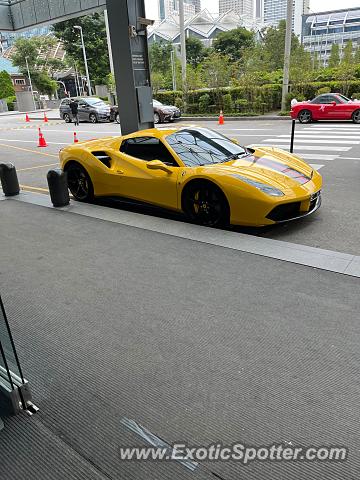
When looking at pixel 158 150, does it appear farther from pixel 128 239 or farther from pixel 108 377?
pixel 108 377

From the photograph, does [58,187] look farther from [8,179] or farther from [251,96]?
[251,96]

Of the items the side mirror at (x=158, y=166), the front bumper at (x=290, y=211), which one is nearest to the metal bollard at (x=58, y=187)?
the side mirror at (x=158, y=166)

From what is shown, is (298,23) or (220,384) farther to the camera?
(298,23)

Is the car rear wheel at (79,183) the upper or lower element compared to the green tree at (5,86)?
lower

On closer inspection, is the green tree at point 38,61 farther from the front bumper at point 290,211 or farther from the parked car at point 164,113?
the front bumper at point 290,211

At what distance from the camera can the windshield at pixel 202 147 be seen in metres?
5.96

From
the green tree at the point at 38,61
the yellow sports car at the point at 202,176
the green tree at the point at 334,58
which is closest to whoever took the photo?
the yellow sports car at the point at 202,176

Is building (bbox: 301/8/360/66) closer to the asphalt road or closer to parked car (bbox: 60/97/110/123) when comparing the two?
parked car (bbox: 60/97/110/123)

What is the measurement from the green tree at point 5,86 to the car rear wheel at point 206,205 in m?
65.0

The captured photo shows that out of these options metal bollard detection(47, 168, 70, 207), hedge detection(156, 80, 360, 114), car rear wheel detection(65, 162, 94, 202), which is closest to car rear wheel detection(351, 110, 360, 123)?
hedge detection(156, 80, 360, 114)

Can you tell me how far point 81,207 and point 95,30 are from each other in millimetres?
53515

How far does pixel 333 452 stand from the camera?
2.16 m

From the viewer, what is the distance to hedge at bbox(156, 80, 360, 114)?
22219 millimetres

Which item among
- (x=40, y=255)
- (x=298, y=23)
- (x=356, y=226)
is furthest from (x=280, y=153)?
(x=298, y=23)
